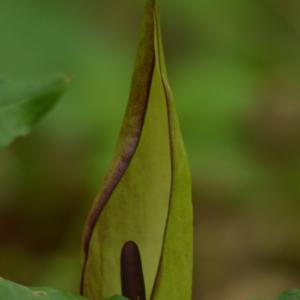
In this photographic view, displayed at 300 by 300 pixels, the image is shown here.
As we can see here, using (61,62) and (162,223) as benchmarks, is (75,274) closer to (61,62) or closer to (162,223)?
(61,62)

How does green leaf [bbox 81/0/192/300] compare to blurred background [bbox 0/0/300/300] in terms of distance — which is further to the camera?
blurred background [bbox 0/0/300/300]

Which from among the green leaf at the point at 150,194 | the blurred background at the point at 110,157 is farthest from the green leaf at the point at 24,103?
the blurred background at the point at 110,157

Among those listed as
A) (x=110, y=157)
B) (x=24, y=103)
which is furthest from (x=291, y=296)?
(x=110, y=157)

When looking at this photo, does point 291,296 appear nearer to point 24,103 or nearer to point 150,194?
point 150,194

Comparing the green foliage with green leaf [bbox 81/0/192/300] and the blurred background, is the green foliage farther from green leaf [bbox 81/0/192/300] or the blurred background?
the blurred background

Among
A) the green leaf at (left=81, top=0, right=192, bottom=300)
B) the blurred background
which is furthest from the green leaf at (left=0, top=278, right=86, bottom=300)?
the blurred background

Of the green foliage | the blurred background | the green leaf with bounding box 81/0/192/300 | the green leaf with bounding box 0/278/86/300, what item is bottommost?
Answer: the blurred background

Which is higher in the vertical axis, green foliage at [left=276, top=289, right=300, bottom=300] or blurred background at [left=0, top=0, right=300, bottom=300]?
green foliage at [left=276, top=289, right=300, bottom=300]

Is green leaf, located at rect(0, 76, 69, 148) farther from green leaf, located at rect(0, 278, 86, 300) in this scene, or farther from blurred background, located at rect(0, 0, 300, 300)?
blurred background, located at rect(0, 0, 300, 300)
